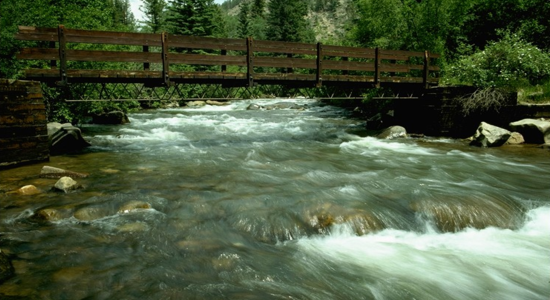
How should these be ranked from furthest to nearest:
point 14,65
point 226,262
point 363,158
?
point 14,65
point 363,158
point 226,262

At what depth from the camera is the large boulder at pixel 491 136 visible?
13328 mm

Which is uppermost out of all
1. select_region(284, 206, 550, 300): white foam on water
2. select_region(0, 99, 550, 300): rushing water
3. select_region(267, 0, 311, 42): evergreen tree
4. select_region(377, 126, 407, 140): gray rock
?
select_region(267, 0, 311, 42): evergreen tree

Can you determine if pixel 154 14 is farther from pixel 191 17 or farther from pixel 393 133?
pixel 393 133

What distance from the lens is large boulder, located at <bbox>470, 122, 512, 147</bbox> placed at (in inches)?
525

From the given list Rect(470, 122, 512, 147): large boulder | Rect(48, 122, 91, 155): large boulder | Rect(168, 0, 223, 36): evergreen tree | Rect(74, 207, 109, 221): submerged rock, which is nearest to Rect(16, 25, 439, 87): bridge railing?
Rect(48, 122, 91, 155): large boulder

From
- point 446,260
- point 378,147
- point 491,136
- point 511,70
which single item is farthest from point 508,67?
point 446,260

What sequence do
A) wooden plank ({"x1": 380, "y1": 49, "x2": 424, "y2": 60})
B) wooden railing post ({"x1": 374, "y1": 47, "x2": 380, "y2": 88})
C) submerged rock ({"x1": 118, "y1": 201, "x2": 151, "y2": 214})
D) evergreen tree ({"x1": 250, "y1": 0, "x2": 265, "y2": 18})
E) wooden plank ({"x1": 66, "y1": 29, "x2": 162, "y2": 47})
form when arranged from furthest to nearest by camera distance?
1. evergreen tree ({"x1": 250, "y1": 0, "x2": 265, "y2": 18})
2. wooden plank ({"x1": 380, "y1": 49, "x2": 424, "y2": 60})
3. wooden railing post ({"x1": 374, "y1": 47, "x2": 380, "y2": 88})
4. wooden plank ({"x1": 66, "y1": 29, "x2": 162, "y2": 47})
5. submerged rock ({"x1": 118, "y1": 201, "x2": 151, "y2": 214})

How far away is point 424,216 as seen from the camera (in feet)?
21.7

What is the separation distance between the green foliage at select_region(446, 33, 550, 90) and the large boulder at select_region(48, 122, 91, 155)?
51.0 ft

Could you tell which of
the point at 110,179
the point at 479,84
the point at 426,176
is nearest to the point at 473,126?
the point at 479,84

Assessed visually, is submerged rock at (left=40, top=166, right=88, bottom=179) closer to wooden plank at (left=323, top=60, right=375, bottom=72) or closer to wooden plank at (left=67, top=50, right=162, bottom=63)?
wooden plank at (left=67, top=50, right=162, bottom=63)

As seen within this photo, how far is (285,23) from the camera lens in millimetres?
72750

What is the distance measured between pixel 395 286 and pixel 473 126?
13.1 m

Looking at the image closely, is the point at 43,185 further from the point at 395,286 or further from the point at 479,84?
the point at 479,84
